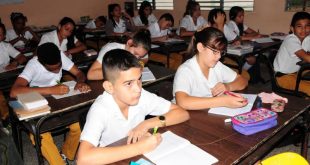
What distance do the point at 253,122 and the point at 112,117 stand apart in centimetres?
69

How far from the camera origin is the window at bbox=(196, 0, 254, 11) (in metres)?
5.29

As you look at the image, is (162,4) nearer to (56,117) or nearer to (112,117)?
(56,117)

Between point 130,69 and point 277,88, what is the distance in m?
1.95

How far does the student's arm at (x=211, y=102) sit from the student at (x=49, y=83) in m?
0.90

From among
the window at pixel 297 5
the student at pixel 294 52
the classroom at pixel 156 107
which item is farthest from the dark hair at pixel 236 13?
the student at pixel 294 52

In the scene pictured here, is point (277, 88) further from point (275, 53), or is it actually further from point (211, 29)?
point (211, 29)

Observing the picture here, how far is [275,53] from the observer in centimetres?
309

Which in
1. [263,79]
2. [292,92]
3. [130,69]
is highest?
[130,69]

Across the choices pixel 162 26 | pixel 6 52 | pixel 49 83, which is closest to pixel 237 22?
pixel 162 26

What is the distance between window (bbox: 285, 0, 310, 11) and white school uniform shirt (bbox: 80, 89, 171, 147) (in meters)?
4.06

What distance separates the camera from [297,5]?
470 cm

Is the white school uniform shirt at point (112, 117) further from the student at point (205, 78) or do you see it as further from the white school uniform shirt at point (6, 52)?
the white school uniform shirt at point (6, 52)

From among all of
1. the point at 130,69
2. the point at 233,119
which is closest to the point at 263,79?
the point at 233,119

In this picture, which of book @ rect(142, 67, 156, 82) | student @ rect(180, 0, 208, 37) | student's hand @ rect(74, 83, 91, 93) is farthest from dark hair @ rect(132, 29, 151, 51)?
student @ rect(180, 0, 208, 37)
